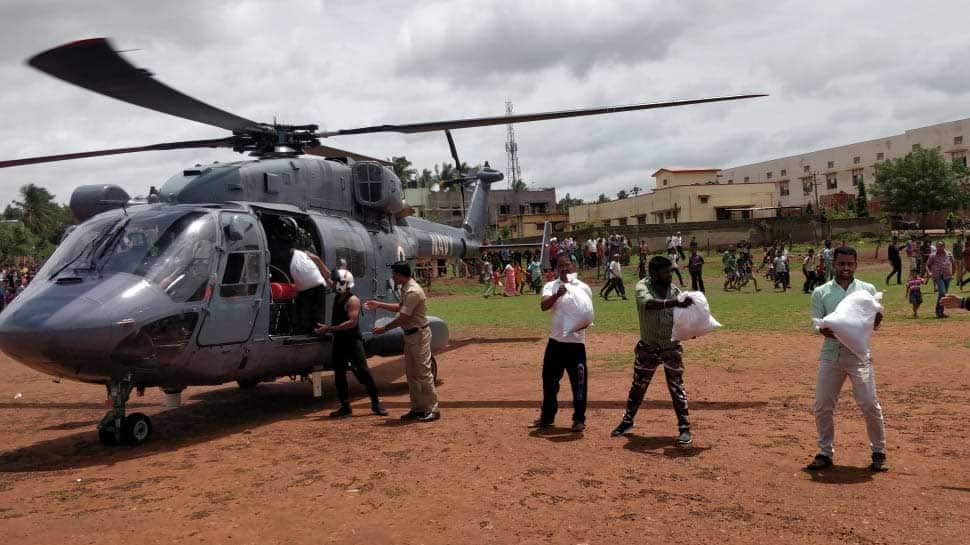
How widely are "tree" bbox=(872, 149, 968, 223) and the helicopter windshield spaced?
62.1m

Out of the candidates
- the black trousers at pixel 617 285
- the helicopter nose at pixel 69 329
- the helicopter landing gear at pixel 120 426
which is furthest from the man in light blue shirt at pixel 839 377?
the black trousers at pixel 617 285

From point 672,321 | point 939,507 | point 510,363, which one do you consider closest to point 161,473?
point 672,321

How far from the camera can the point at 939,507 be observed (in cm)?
481

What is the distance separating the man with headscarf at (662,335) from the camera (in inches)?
259

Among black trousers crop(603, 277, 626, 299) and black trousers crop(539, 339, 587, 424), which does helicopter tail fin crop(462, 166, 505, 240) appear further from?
black trousers crop(539, 339, 587, 424)

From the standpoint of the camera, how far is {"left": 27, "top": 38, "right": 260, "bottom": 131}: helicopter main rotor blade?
5680 millimetres

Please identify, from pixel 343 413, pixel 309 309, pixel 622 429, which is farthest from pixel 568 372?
pixel 309 309

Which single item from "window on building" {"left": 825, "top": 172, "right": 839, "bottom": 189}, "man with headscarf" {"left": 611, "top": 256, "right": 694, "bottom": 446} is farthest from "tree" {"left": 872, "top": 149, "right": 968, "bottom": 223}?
"man with headscarf" {"left": 611, "top": 256, "right": 694, "bottom": 446}

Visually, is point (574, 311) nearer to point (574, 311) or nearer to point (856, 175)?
point (574, 311)

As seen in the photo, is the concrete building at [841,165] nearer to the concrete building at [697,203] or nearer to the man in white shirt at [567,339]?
the concrete building at [697,203]

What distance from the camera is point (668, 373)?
6648mm

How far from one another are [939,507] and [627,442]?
2575mm

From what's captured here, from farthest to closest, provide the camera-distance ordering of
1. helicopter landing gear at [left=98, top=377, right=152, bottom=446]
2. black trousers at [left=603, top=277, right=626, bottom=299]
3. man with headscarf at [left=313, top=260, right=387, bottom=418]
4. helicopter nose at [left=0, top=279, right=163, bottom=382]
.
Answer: black trousers at [left=603, top=277, right=626, bottom=299], man with headscarf at [left=313, top=260, right=387, bottom=418], helicopter landing gear at [left=98, top=377, right=152, bottom=446], helicopter nose at [left=0, top=279, right=163, bottom=382]

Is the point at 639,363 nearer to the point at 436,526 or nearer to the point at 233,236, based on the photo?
the point at 436,526
